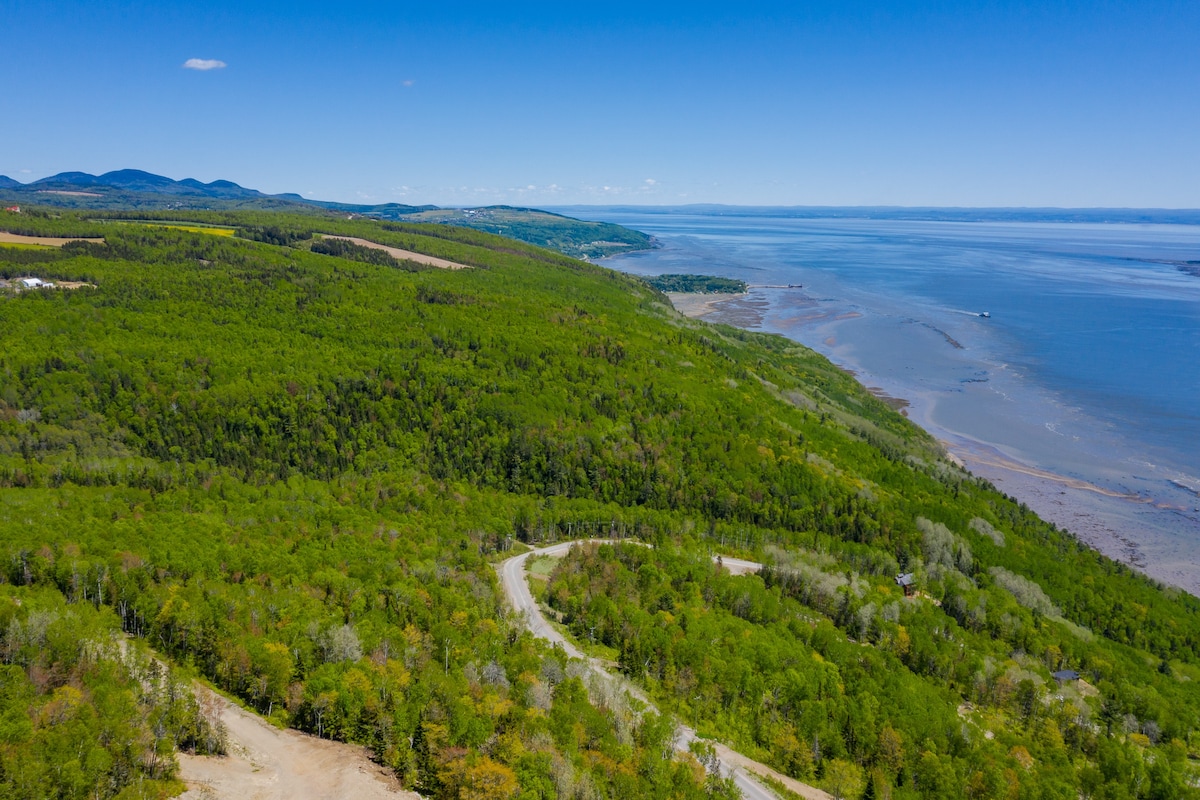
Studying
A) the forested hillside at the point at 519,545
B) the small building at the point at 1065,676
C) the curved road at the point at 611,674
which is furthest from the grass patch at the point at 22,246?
the small building at the point at 1065,676

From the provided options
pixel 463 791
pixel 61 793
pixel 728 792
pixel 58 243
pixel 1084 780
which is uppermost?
pixel 58 243

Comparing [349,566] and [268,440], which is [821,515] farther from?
[268,440]

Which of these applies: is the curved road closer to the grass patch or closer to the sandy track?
the sandy track

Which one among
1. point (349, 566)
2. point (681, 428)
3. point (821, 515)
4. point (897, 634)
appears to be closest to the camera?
point (349, 566)

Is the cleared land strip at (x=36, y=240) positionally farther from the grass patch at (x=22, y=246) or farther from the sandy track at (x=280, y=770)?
the sandy track at (x=280, y=770)

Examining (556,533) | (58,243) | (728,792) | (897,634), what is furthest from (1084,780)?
(58,243)
